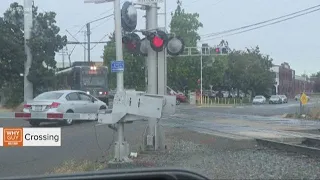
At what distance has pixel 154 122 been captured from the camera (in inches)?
420

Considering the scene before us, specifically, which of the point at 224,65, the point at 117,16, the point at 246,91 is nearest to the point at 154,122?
the point at 117,16

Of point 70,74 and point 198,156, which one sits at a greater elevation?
point 70,74

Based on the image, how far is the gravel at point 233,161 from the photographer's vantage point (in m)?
7.73

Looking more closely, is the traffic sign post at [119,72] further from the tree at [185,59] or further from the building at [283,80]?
the building at [283,80]

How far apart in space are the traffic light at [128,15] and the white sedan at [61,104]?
27.2 ft

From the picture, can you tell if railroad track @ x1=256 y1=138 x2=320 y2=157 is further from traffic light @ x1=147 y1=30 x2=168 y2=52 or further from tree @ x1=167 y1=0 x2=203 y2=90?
tree @ x1=167 y1=0 x2=203 y2=90

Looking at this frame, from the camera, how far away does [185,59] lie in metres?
59.9

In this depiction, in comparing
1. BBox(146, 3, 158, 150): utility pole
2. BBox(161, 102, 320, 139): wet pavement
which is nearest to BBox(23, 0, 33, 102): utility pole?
BBox(161, 102, 320, 139): wet pavement

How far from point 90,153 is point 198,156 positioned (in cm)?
272

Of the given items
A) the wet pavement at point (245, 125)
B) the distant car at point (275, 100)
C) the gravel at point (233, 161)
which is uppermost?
the gravel at point (233, 161)

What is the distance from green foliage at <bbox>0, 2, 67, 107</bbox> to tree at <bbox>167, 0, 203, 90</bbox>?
18.2 m

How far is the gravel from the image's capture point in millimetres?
7730

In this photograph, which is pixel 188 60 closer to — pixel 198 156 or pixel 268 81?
pixel 268 81

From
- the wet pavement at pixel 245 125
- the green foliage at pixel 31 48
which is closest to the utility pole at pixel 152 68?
the wet pavement at pixel 245 125
